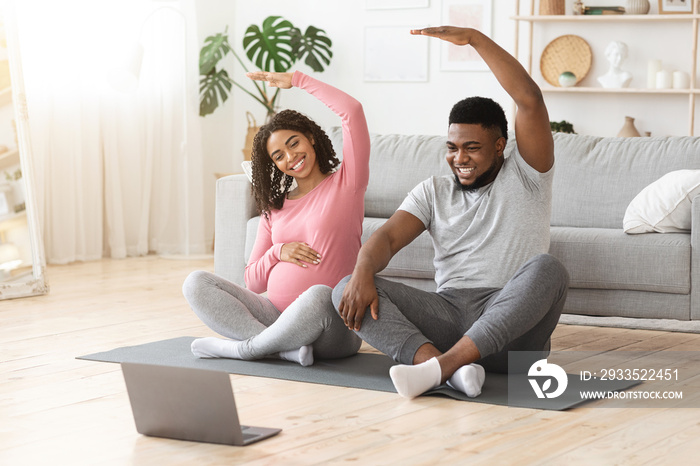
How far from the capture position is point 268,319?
118 inches

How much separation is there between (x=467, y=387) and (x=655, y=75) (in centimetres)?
379

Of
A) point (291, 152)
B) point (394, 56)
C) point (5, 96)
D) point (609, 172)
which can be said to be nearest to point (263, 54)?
point (394, 56)

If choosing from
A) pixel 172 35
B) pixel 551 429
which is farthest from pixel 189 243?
pixel 551 429

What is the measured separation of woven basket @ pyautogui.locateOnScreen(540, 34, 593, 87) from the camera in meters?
5.87

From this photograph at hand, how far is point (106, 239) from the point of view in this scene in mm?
5727

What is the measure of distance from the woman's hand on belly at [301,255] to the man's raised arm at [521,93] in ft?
2.27

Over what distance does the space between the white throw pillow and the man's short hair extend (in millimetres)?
934

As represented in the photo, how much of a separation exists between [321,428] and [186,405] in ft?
1.07

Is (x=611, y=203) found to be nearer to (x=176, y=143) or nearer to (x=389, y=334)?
(x=389, y=334)

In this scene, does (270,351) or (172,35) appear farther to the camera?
(172,35)

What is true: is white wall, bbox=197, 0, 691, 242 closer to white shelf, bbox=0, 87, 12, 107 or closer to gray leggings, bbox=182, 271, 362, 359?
white shelf, bbox=0, 87, 12, 107

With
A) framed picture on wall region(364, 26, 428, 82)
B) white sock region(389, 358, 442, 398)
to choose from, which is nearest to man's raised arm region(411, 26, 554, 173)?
white sock region(389, 358, 442, 398)

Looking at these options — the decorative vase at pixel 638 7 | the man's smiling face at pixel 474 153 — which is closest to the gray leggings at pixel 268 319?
the man's smiling face at pixel 474 153

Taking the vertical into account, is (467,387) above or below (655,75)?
below
